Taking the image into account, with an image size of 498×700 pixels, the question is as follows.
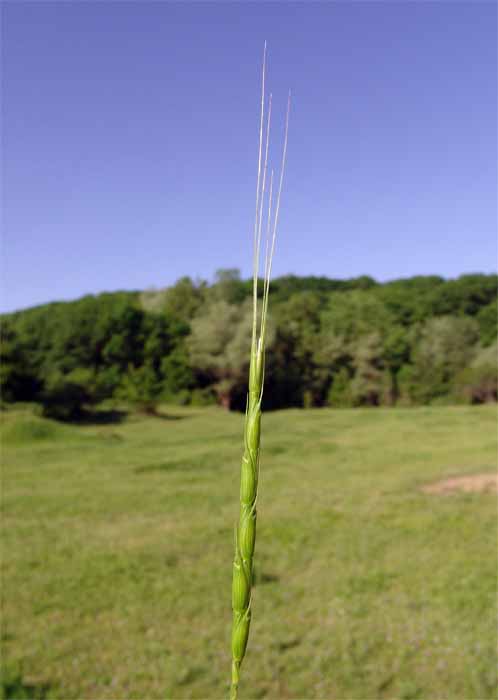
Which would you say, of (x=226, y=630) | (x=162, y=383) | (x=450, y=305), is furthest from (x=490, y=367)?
(x=226, y=630)

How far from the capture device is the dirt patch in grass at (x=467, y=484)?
812cm

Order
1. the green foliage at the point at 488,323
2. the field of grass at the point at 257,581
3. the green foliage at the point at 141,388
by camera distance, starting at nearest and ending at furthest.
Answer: the field of grass at the point at 257,581, the green foliage at the point at 141,388, the green foliage at the point at 488,323

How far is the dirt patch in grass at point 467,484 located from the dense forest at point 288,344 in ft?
40.0

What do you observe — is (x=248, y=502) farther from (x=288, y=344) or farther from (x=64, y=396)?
(x=288, y=344)

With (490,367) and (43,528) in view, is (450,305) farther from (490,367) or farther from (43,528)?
(43,528)

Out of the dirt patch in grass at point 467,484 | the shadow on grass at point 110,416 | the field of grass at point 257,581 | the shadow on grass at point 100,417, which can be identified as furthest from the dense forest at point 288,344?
the dirt patch in grass at point 467,484

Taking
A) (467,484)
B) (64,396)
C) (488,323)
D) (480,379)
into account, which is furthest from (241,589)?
(488,323)

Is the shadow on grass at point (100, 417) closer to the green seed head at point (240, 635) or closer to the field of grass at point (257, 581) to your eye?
the field of grass at point (257, 581)

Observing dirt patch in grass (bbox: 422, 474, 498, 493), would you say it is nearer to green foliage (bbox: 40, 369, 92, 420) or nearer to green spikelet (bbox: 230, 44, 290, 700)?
green spikelet (bbox: 230, 44, 290, 700)

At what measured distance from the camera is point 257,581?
4945mm

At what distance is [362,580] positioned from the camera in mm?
4867

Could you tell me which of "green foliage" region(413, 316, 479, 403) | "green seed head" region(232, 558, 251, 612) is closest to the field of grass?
"green seed head" region(232, 558, 251, 612)

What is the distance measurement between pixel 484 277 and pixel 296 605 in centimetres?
2411

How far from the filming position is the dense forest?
21578 mm
